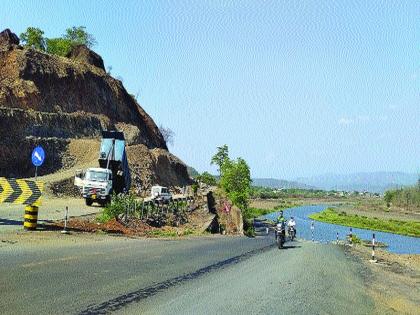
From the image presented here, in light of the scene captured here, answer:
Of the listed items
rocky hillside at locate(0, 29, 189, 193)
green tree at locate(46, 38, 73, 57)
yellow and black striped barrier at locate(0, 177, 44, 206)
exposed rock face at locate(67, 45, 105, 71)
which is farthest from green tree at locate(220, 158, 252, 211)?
yellow and black striped barrier at locate(0, 177, 44, 206)

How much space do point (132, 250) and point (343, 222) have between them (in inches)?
4919

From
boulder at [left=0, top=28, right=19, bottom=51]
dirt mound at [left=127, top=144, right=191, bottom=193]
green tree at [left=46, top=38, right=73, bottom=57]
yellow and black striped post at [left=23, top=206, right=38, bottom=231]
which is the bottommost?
yellow and black striped post at [left=23, top=206, right=38, bottom=231]

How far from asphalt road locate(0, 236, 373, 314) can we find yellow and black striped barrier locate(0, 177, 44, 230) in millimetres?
3568

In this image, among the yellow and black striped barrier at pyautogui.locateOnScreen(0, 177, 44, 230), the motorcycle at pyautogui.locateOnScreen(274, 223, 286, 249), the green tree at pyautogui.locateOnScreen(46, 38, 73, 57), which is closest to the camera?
the yellow and black striped barrier at pyautogui.locateOnScreen(0, 177, 44, 230)

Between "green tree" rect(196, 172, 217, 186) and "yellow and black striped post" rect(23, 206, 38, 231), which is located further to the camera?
"green tree" rect(196, 172, 217, 186)

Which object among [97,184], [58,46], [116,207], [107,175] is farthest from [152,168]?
[58,46]

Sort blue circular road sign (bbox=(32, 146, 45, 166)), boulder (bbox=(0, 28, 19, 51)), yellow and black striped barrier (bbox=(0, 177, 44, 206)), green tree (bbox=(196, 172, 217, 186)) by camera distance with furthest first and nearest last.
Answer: green tree (bbox=(196, 172, 217, 186)) → boulder (bbox=(0, 28, 19, 51)) → yellow and black striped barrier (bbox=(0, 177, 44, 206)) → blue circular road sign (bbox=(32, 146, 45, 166))

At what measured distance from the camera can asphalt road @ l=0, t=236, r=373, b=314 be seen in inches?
372

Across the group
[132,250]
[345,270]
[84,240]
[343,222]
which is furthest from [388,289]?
[343,222]

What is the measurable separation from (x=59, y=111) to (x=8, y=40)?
18129mm

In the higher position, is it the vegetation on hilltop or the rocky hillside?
the vegetation on hilltop

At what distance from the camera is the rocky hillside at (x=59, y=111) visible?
60312 mm

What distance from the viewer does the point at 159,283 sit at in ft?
40.0

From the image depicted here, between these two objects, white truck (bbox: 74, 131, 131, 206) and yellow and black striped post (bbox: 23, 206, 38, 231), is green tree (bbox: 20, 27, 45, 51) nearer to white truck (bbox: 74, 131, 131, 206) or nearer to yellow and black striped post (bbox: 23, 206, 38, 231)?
white truck (bbox: 74, 131, 131, 206)
